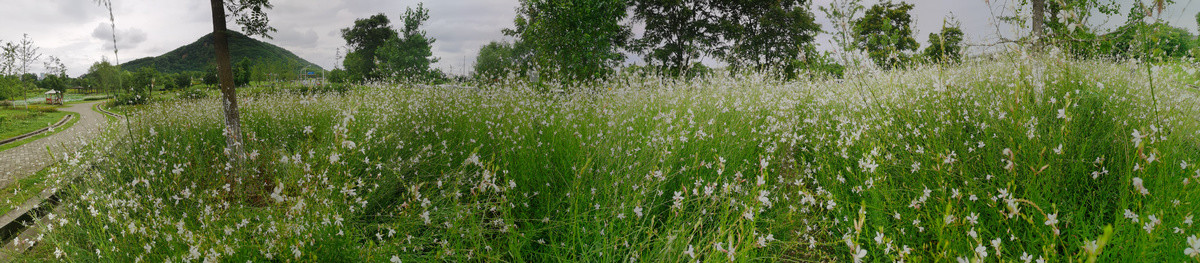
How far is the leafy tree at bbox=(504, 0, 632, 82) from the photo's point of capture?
877 cm

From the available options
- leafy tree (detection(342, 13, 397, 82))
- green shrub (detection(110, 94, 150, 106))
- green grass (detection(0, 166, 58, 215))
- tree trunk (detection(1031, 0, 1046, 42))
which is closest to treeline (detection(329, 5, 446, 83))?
leafy tree (detection(342, 13, 397, 82))

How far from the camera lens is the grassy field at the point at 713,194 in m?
2.04

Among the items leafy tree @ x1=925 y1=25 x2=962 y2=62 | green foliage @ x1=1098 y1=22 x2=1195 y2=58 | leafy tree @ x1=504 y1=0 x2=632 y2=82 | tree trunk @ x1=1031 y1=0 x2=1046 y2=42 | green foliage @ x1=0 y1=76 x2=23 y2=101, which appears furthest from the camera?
green foliage @ x1=0 y1=76 x2=23 y2=101

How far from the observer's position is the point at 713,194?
3.24 metres

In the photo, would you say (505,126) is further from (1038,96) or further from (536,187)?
(1038,96)

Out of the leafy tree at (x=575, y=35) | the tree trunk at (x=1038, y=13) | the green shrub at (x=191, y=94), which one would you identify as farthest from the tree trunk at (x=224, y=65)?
the tree trunk at (x=1038, y=13)

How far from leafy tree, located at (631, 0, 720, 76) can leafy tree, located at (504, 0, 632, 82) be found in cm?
1280

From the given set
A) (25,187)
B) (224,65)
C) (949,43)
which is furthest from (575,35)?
(25,187)

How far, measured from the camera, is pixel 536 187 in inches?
130

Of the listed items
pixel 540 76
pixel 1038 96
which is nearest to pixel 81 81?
pixel 540 76

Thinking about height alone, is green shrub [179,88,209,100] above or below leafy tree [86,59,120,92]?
below

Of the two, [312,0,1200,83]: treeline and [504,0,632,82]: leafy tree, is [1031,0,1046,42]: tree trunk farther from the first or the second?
[504,0,632,82]: leafy tree

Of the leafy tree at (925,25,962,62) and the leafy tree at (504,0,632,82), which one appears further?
the leafy tree at (504,0,632,82)

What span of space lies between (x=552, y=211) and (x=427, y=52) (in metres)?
32.9
